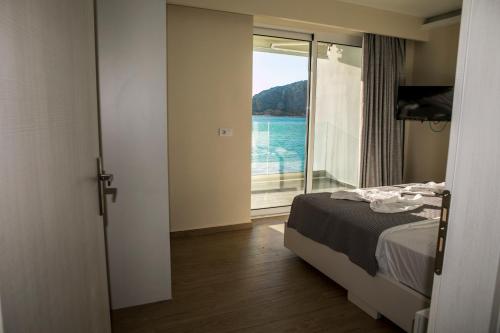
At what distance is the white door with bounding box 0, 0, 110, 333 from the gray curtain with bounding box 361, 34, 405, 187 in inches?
181

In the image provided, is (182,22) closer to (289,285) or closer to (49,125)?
(289,285)

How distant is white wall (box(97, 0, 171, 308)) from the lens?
7.30 feet

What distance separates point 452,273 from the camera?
0.93m

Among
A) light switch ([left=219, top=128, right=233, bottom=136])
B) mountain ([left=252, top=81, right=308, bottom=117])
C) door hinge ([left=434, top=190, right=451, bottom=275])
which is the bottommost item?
door hinge ([left=434, top=190, right=451, bottom=275])

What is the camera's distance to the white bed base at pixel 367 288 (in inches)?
84.5

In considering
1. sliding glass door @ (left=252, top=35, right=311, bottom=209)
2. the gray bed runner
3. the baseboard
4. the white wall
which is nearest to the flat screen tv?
sliding glass door @ (left=252, top=35, right=311, bottom=209)

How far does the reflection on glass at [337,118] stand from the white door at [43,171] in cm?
433

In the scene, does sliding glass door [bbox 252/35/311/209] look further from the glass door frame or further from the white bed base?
the white bed base

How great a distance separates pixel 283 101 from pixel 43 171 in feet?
14.2

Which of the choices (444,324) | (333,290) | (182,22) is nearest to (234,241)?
(333,290)

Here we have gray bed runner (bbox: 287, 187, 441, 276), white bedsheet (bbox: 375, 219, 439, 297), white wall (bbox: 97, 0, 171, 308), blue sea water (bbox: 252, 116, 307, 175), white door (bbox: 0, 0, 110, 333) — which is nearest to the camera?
white door (bbox: 0, 0, 110, 333)

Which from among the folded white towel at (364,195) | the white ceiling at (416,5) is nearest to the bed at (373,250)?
the folded white towel at (364,195)

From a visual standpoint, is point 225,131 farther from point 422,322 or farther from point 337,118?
point 422,322

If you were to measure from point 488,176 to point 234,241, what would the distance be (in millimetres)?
3260
